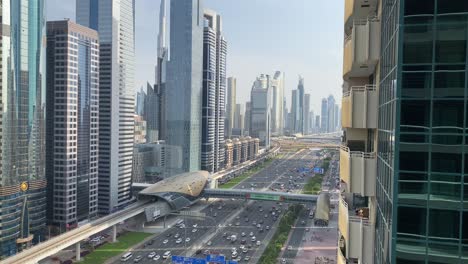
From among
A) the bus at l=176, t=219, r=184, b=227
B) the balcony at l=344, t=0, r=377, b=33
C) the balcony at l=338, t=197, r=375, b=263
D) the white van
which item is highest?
the balcony at l=344, t=0, r=377, b=33

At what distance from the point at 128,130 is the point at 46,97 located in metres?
21.8

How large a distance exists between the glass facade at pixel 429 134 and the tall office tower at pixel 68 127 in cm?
6415

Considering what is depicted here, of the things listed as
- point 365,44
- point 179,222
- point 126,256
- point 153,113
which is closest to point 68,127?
point 126,256

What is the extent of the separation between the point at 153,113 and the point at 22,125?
385 feet

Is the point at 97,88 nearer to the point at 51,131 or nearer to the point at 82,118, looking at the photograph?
the point at 82,118

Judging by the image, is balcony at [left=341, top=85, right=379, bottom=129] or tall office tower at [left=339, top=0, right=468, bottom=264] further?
balcony at [left=341, top=85, right=379, bottom=129]

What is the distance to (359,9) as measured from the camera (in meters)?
10.2

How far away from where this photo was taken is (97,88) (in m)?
74.9

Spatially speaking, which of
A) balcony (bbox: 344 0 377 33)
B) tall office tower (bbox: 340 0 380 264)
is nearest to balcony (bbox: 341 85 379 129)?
tall office tower (bbox: 340 0 380 264)

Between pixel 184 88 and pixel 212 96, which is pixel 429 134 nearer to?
pixel 184 88

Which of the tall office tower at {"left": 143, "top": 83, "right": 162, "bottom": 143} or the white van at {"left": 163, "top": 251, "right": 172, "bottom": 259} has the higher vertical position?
the tall office tower at {"left": 143, "top": 83, "right": 162, "bottom": 143}

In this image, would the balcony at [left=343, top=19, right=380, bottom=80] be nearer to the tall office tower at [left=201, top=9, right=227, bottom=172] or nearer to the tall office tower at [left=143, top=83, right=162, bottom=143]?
the tall office tower at [left=201, top=9, right=227, bottom=172]

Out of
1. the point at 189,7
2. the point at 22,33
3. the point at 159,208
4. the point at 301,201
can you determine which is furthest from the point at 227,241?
the point at 189,7

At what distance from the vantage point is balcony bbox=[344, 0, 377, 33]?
32.0 feet
